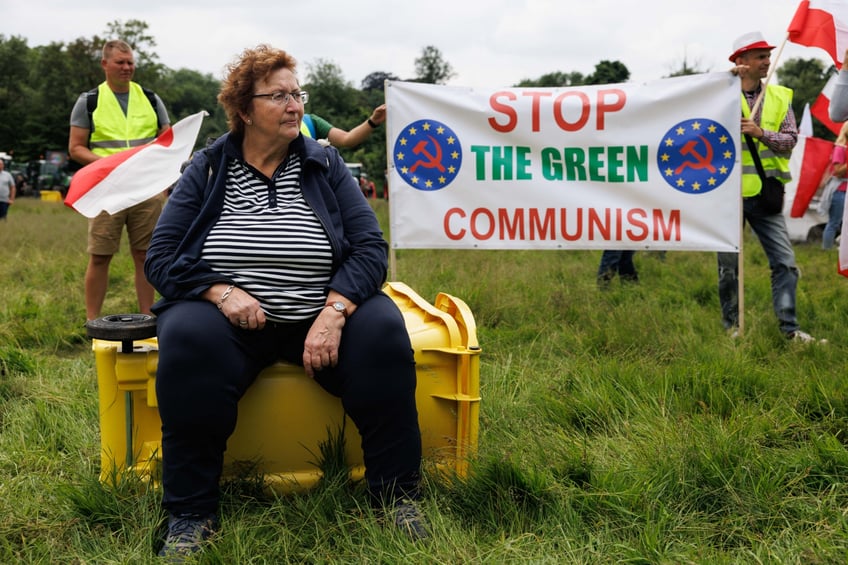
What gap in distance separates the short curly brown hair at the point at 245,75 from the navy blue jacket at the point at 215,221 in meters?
0.10

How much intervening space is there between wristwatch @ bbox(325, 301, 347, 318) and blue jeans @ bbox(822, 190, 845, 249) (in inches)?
419

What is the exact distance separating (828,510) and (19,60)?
6931 centimetres

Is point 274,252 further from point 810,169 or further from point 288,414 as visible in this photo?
point 810,169

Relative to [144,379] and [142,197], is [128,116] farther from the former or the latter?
[144,379]

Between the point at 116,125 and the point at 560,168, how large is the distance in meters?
3.18

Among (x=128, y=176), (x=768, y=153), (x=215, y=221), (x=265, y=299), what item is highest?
(x=768, y=153)

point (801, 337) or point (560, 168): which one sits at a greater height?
point (560, 168)

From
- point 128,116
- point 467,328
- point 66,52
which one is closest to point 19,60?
point 66,52

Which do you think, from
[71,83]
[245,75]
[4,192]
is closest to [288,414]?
[245,75]

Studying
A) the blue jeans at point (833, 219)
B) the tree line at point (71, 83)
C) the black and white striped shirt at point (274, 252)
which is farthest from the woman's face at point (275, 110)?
the tree line at point (71, 83)

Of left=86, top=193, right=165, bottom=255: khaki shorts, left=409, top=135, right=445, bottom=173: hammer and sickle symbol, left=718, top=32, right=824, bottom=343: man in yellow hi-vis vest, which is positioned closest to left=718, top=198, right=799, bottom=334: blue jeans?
left=718, top=32, right=824, bottom=343: man in yellow hi-vis vest

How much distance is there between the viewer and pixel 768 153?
580cm

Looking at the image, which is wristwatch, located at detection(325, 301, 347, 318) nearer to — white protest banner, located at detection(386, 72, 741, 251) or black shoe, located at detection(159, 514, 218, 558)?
black shoe, located at detection(159, 514, 218, 558)

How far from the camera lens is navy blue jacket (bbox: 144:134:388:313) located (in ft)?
9.78
